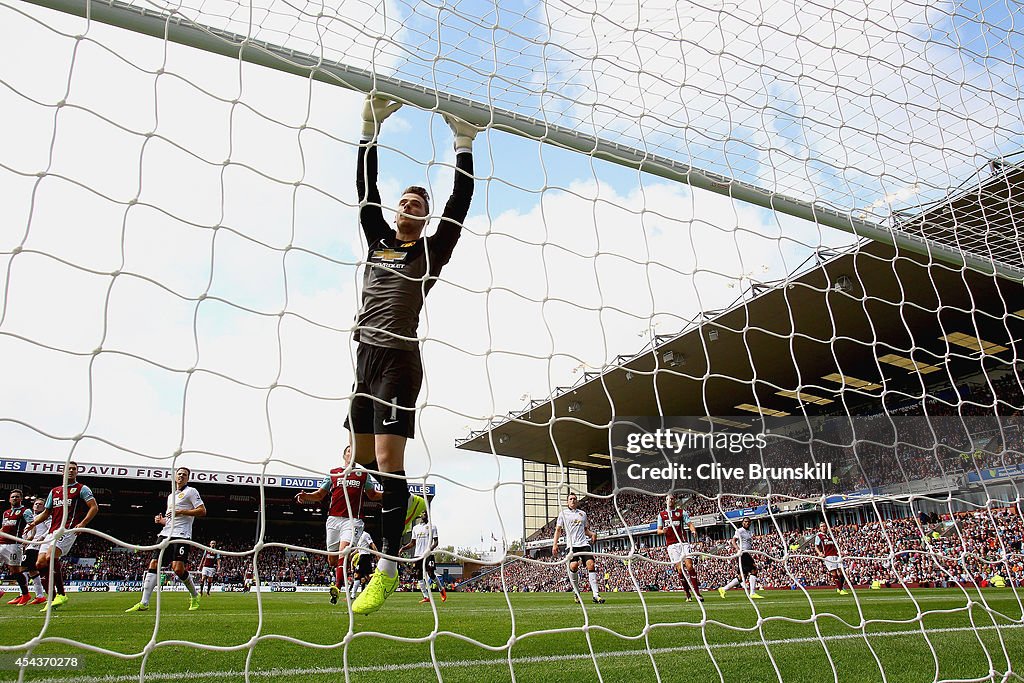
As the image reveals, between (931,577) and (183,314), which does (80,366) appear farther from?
(931,577)

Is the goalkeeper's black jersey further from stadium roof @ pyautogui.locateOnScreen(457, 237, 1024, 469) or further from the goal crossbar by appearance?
stadium roof @ pyautogui.locateOnScreen(457, 237, 1024, 469)

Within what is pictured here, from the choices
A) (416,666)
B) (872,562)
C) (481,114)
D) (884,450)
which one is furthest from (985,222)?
(884,450)

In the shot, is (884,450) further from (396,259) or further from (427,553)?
(427,553)

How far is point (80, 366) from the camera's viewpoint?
1.94 metres

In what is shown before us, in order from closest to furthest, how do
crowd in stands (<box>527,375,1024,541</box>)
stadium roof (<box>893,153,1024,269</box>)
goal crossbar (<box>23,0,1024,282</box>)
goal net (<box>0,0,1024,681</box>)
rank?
1. goal net (<box>0,0,1024,681</box>)
2. goal crossbar (<box>23,0,1024,282</box>)
3. stadium roof (<box>893,153,1024,269</box>)
4. crowd in stands (<box>527,375,1024,541</box>)

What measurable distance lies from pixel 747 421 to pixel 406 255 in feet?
57.5

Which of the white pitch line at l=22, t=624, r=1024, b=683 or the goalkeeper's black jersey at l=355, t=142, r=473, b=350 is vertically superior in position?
the goalkeeper's black jersey at l=355, t=142, r=473, b=350

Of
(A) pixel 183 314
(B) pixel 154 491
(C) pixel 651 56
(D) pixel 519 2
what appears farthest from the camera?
(B) pixel 154 491

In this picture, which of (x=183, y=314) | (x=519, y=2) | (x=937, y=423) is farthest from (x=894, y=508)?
(x=183, y=314)

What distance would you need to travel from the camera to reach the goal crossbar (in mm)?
2318

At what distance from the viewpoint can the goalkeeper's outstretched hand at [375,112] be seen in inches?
105

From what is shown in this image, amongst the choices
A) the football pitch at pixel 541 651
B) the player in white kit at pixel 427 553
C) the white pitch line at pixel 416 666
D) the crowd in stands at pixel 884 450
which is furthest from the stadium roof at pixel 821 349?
the white pitch line at pixel 416 666

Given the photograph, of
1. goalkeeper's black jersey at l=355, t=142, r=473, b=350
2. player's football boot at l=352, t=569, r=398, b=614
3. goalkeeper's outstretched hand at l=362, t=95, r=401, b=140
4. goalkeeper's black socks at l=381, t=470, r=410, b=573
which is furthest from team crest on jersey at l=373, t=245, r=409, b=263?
player's football boot at l=352, t=569, r=398, b=614

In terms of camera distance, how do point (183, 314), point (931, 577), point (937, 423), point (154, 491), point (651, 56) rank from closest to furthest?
point (183, 314)
point (651, 56)
point (931, 577)
point (937, 423)
point (154, 491)
